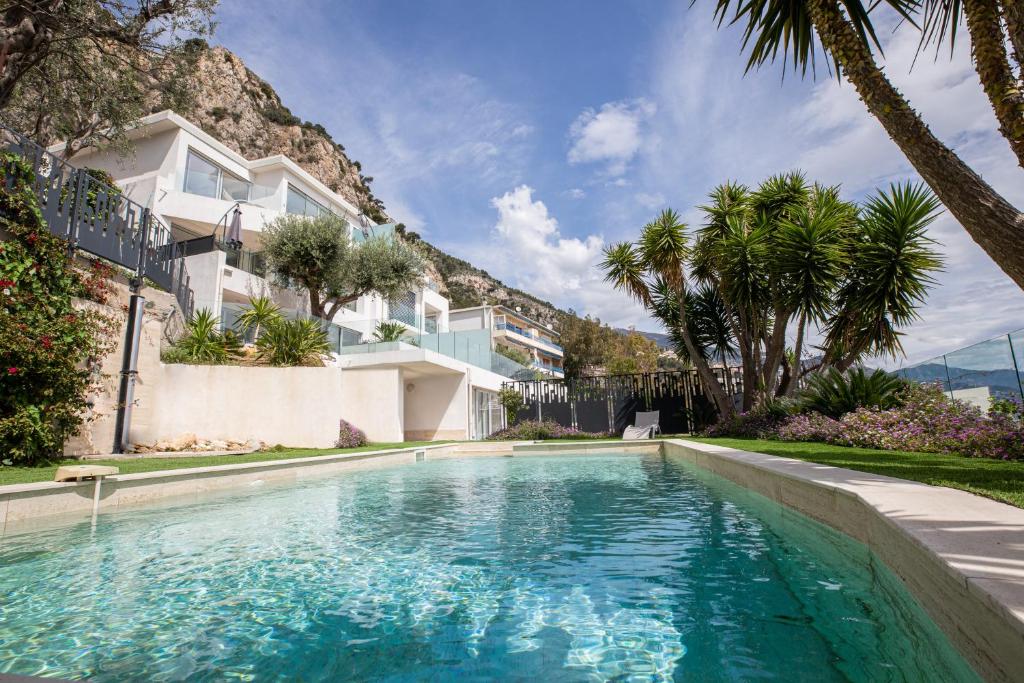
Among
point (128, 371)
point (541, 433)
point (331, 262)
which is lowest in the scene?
point (541, 433)

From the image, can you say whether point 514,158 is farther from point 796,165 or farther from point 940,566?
point 940,566

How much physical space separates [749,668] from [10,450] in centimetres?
883

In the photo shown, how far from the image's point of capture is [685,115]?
11.6 metres

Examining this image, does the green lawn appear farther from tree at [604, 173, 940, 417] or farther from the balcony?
the balcony

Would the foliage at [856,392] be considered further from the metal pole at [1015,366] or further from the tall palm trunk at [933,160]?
the tall palm trunk at [933,160]

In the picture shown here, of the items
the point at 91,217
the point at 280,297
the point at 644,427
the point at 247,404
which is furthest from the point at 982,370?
the point at 280,297

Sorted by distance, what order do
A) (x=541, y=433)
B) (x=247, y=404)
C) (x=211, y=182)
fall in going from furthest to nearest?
1. (x=211, y=182)
2. (x=541, y=433)
3. (x=247, y=404)

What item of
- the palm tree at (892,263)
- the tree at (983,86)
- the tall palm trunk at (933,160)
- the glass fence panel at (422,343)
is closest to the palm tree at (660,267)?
the palm tree at (892,263)

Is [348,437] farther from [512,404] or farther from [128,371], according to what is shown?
[512,404]

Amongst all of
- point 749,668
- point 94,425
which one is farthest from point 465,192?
point 749,668

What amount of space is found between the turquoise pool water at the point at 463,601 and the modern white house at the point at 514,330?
36713 millimetres

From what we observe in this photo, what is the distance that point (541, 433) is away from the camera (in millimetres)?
19312

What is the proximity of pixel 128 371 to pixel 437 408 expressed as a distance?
41.0 ft

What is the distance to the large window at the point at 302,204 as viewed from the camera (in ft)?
79.8
